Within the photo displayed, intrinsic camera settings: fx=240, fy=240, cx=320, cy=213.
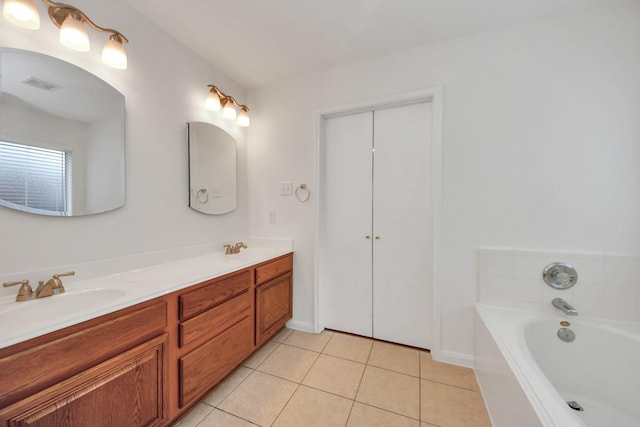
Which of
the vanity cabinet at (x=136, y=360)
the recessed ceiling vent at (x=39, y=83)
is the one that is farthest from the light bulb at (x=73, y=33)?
the vanity cabinet at (x=136, y=360)

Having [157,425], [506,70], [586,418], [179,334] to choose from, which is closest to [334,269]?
[179,334]

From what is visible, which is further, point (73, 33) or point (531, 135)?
point (531, 135)

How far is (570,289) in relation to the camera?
152 cm

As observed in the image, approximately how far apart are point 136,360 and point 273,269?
1039 mm

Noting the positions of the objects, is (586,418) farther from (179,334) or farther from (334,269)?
(179,334)

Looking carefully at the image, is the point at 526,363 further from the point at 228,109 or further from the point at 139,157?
the point at 228,109

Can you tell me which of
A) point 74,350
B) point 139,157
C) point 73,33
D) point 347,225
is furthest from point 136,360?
point 347,225

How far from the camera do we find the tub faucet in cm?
143

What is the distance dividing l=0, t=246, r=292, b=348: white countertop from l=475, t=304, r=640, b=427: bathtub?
5.08 ft

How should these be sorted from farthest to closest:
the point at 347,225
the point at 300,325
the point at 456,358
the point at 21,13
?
the point at 300,325 → the point at 347,225 → the point at 456,358 → the point at 21,13

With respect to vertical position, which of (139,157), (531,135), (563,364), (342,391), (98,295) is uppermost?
(531,135)

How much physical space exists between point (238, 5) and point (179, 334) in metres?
1.92

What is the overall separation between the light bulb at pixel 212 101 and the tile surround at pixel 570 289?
229cm

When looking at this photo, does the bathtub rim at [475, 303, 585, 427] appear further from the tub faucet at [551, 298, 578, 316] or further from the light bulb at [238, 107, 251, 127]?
the light bulb at [238, 107, 251, 127]
